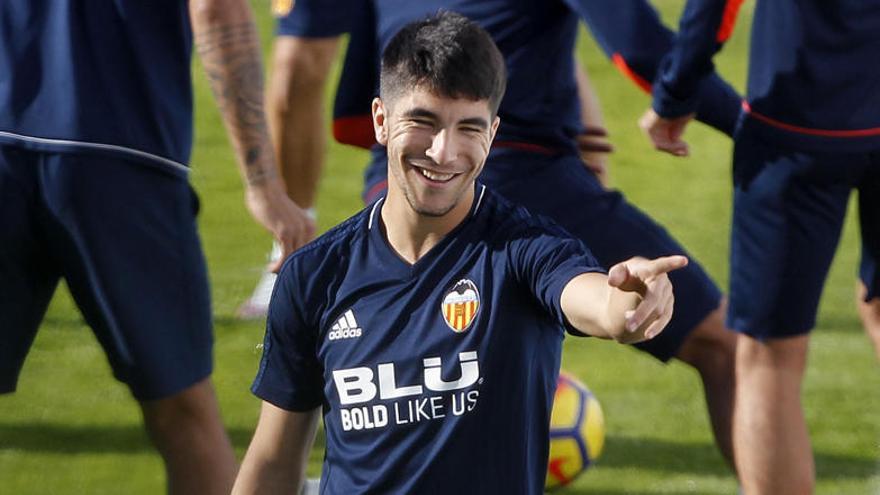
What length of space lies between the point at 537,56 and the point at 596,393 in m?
2.06

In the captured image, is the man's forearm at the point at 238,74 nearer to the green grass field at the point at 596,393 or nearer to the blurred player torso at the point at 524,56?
the blurred player torso at the point at 524,56

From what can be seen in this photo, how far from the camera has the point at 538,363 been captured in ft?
11.8

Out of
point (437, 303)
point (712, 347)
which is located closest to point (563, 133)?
point (712, 347)

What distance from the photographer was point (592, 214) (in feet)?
16.8

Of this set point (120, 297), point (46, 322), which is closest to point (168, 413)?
point (120, 297)

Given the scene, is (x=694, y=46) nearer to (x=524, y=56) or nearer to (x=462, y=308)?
(x=524, y=56)

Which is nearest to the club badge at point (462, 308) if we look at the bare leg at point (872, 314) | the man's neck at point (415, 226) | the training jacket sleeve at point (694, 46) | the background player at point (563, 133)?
the man's neck at point (415, 226)

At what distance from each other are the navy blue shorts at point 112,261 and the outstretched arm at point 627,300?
1.57 metres

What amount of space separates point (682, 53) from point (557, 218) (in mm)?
560

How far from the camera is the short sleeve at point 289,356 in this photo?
3.69 metres

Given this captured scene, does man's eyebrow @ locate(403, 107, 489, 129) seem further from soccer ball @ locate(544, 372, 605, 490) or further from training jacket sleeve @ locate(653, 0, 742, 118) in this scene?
soccer ball @ locate(544, 372, 605, 490)

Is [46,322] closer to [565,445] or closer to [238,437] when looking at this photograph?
[238,437]

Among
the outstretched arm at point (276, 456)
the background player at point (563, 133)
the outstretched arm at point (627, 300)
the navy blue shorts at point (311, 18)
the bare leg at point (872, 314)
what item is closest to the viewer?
the outstretched arm at point (627, 300)

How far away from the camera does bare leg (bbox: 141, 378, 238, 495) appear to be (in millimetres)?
4684
